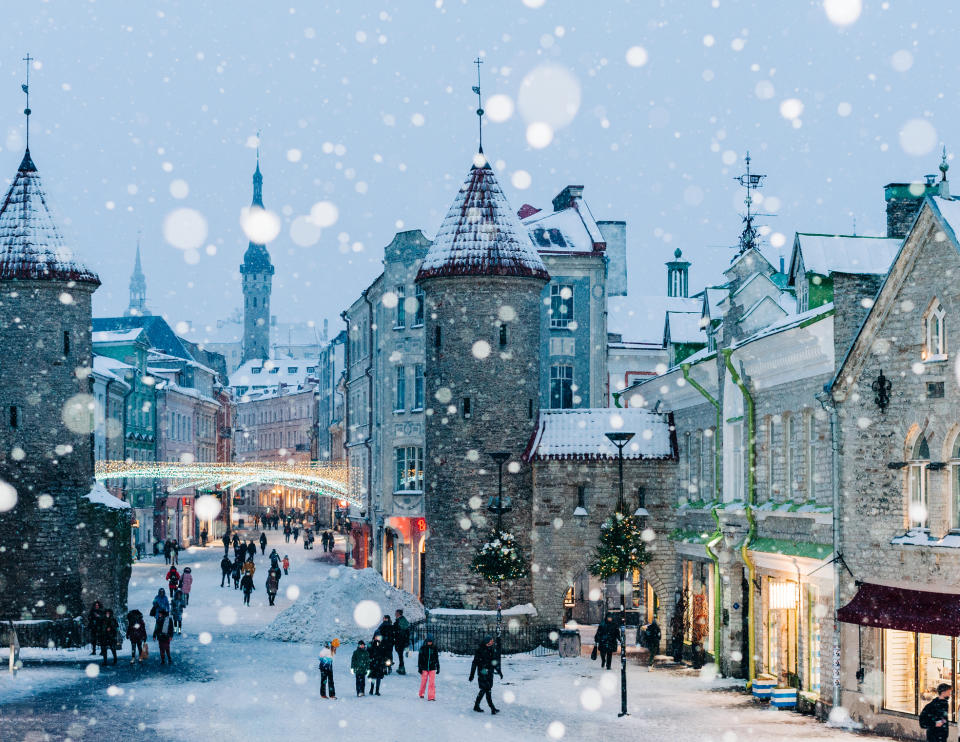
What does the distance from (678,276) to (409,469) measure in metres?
19.3

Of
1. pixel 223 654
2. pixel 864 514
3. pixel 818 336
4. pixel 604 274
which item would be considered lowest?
pixel 223 654

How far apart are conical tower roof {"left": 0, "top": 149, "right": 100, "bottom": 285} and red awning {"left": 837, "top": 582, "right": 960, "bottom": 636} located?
72.5 ft

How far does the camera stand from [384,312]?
50156mm

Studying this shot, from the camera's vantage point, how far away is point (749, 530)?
28.9 m

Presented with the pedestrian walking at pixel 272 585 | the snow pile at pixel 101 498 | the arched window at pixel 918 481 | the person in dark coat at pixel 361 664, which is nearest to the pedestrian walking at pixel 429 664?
the person in dark coat at pixel 361 664

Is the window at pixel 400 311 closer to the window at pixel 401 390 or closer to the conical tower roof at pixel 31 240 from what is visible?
the window at pixel 401 390

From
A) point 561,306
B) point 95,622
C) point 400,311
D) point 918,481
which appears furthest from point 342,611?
point 918,481

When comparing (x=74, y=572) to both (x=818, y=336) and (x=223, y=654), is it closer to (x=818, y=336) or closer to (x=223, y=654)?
(x=223, y=654)

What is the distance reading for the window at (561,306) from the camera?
48531 mm

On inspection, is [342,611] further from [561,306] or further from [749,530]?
[561,306]

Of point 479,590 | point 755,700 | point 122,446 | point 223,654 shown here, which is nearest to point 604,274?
point 479,590

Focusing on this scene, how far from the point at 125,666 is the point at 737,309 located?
→ 1614 centimetres

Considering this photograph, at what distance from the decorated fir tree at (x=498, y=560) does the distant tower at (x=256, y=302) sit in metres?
149

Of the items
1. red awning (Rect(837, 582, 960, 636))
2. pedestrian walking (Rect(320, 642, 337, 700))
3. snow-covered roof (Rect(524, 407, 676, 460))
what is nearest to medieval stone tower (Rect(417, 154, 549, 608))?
snow-covered roof (Rect(524, 407, 676, 460))
